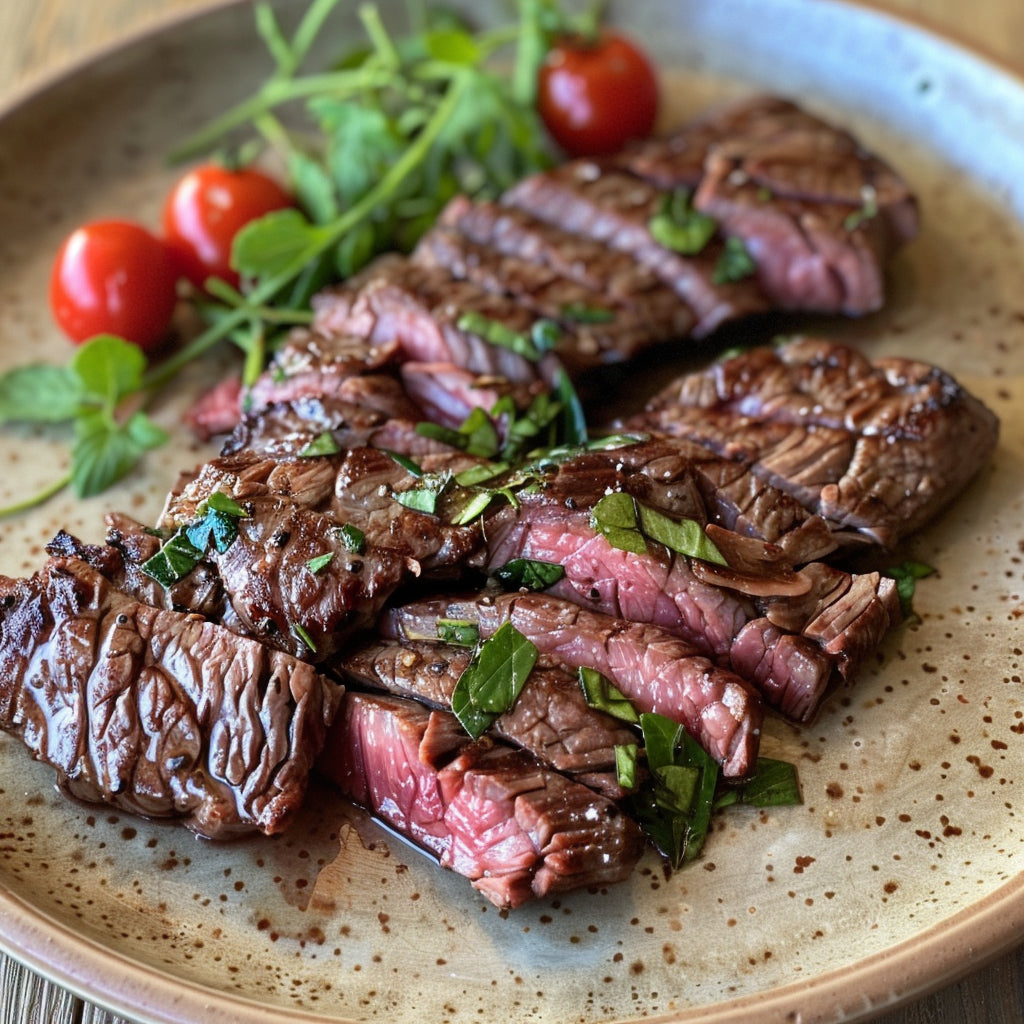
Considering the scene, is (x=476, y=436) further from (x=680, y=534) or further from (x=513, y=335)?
(x=680, y=534)

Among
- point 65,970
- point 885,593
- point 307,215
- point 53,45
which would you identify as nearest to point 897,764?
point 885,593

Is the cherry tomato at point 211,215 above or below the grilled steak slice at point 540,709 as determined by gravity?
above

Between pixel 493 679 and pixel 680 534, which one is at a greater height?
pixel 680 534

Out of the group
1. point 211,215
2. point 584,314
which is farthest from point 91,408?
point 584,314

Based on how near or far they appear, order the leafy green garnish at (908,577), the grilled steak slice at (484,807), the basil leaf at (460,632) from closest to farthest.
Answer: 1. the grilled steak slice at (484,807)
2. the basil leaf at (460,632)
3. the leafy green garnish at (908,577)

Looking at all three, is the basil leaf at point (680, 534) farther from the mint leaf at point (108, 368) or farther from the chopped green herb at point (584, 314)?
the mint leaf at point (108, 368)

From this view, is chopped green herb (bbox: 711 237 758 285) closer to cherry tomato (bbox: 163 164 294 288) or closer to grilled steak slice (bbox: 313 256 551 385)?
grilled steak slice (bbox: 313 256 551 385)

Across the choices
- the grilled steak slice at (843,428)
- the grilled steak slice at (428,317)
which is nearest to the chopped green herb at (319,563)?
the grilled steak slice at (428,317)
